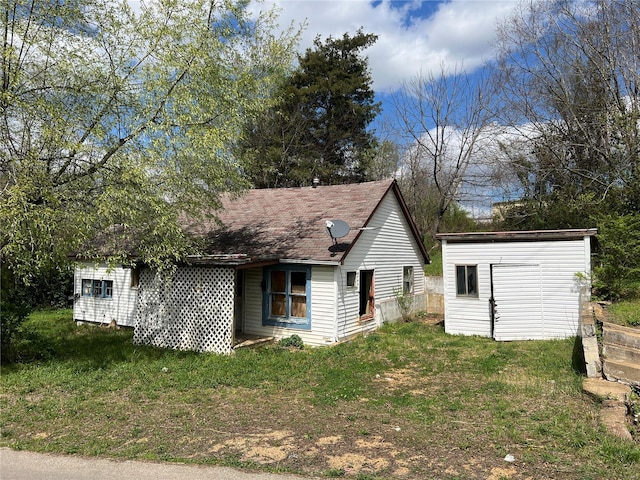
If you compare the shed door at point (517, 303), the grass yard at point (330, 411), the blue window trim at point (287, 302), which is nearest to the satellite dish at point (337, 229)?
the blue window trim at point (287, 302)

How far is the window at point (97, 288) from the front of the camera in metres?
16.8

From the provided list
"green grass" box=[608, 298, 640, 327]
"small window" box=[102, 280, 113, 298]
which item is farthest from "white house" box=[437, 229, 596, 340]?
"small window" box=[102, 280, 113, 298]

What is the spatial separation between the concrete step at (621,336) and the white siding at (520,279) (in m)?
3.21

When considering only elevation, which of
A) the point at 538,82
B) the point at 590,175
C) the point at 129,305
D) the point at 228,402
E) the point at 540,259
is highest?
the point at 538,82

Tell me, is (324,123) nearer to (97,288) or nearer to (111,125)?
(97,288)

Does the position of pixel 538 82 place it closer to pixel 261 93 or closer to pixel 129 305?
pixel 261 93

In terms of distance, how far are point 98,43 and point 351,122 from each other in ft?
→ 78.3

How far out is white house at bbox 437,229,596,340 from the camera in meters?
12.4

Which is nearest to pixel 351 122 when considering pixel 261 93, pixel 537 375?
pixel 261 93

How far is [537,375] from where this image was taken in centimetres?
899

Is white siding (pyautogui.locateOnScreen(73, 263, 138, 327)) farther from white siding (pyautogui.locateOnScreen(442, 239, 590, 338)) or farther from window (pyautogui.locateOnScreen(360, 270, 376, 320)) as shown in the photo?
white siding (pyautogui.locateOnScreen(442, 239, 590, 338))

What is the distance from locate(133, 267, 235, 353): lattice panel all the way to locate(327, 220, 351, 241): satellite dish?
10.2ft

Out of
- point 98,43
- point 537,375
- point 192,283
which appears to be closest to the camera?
point 537,375

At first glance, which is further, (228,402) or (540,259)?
(540,259)
